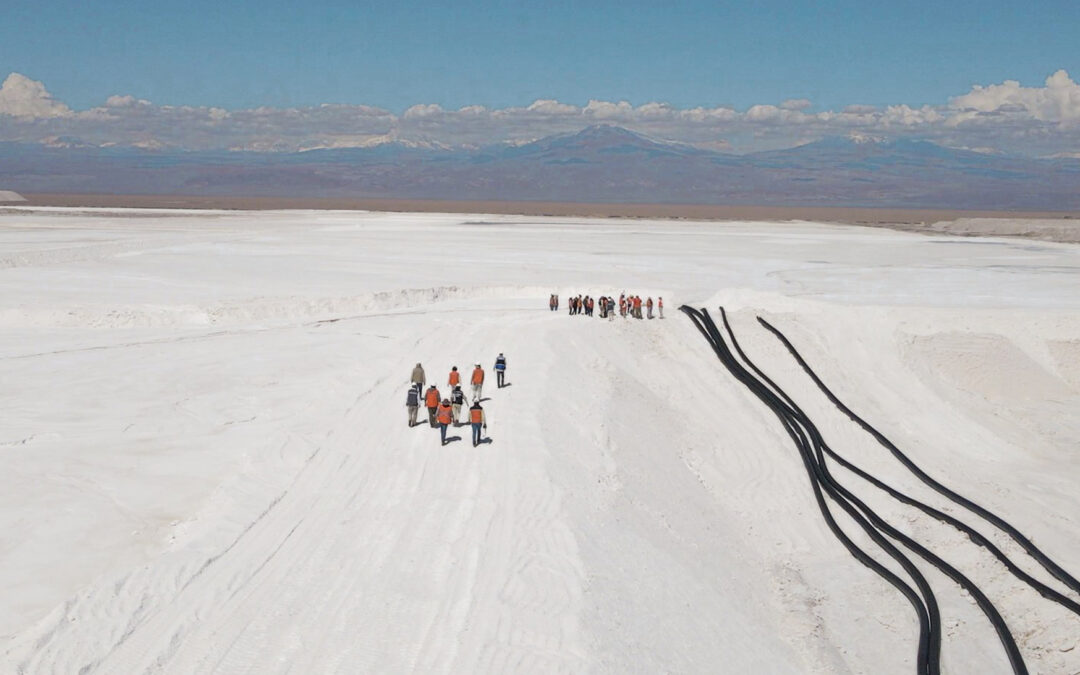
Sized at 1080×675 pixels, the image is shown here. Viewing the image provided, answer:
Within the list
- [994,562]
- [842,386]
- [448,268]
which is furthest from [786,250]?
[994,562]

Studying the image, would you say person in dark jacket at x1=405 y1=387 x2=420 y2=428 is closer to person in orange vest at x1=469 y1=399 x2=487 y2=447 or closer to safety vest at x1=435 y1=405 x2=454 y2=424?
safety vest at x1=435 y1=405 x2=454 y2=424

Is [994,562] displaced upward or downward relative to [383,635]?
downward

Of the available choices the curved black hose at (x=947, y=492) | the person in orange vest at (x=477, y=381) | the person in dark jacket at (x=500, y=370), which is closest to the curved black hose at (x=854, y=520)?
the curved black hose at (x=947, y=492)

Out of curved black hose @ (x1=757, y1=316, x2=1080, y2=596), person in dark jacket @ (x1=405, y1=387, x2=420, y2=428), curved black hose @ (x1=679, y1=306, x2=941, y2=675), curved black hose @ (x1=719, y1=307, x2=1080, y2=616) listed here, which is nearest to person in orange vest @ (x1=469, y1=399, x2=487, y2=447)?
person in dark jacket @ (x1=405, y1=387, x2=420, y2=428)

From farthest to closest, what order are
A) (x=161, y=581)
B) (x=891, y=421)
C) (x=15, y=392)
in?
(x=891, y=421)
(x=15, y=392)
(x=161, y=581)

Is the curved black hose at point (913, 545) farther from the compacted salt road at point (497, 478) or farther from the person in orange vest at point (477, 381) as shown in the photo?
the person in orange vest at point (477, 381)

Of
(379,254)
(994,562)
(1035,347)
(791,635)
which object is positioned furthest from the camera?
(379,254)

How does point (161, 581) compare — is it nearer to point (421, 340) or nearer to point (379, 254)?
point (421, 340)

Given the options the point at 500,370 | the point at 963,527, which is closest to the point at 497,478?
the point at 500,370

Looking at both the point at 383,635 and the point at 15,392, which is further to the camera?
the point at 15,392
